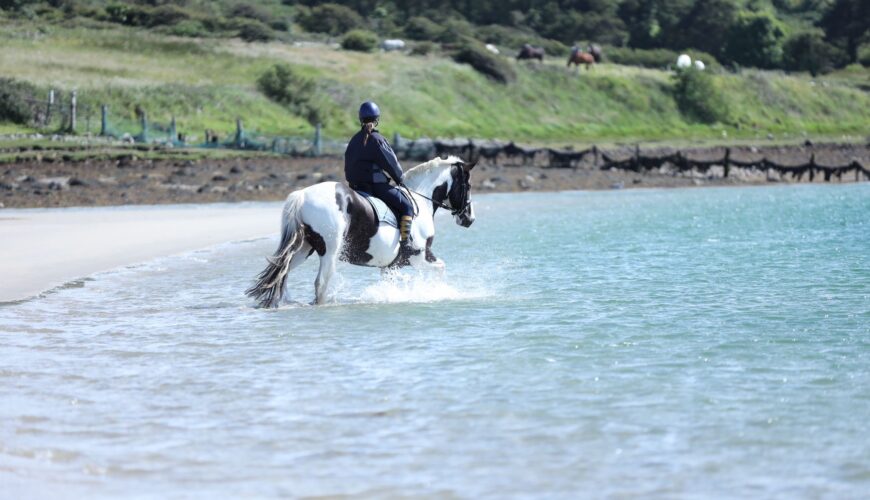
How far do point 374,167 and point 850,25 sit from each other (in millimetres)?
114085

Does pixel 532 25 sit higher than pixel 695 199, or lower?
higher

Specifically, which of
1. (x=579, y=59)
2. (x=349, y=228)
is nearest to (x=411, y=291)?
(x=349, y=228)

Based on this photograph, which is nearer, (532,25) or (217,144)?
(217,144)

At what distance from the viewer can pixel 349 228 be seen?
14.8 meters

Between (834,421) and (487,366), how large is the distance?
3.38 metres

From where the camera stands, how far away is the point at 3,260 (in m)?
20.5

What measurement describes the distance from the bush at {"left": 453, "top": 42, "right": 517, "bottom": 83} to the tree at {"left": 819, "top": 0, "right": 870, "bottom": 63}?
149 ft

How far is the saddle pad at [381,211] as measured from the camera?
14977mm

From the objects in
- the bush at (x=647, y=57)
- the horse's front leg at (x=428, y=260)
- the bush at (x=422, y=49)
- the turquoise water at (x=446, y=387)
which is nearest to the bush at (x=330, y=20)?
the bush at (x=422, y=49)

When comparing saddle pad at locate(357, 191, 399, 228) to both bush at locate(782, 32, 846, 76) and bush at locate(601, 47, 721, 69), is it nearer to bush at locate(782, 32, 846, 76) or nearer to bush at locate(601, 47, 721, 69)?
bush at locate(601, 47, 721, 69)

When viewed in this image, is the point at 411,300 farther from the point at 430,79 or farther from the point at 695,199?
the point at 430,79

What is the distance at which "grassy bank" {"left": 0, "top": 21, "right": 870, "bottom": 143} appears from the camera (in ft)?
205

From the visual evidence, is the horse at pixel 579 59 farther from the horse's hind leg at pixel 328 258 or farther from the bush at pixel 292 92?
the horse's hind leg at pixel 328 258

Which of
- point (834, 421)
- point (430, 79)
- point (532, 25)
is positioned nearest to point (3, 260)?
point (834, 421)
